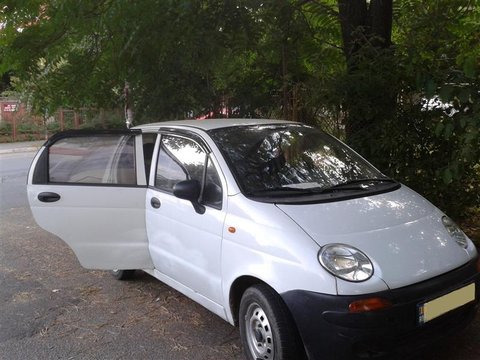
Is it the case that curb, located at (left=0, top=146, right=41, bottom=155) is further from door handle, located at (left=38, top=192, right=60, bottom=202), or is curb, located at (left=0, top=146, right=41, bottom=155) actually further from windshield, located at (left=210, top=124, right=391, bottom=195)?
windshield, located at (left=210, top=124, right=391, bottom=195)

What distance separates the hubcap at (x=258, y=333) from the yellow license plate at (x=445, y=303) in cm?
89

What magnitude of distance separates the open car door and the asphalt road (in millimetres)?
438

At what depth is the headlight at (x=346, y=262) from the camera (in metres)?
2.91

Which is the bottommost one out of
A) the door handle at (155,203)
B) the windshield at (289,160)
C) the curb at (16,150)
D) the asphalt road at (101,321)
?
the curb at (16,150)

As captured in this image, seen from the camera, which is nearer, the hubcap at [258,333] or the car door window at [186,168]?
the hubcap at [258,333]

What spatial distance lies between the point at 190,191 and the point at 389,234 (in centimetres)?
140

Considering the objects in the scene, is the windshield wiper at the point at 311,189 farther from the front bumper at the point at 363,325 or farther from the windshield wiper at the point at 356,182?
the front bumper at the point at 363,325

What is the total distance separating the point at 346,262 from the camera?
116 inches

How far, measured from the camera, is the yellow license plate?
295 centimetres

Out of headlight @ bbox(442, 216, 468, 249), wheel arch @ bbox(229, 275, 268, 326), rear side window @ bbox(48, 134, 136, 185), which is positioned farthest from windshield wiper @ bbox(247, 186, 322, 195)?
rear side window @ bbox(48, 134, 136, 185)

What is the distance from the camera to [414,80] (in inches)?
207

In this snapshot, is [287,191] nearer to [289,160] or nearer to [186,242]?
[289,160]

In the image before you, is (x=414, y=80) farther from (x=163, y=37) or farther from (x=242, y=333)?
(x=242, y=333)

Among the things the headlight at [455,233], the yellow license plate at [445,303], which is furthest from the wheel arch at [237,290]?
the headlight at [455,233]
